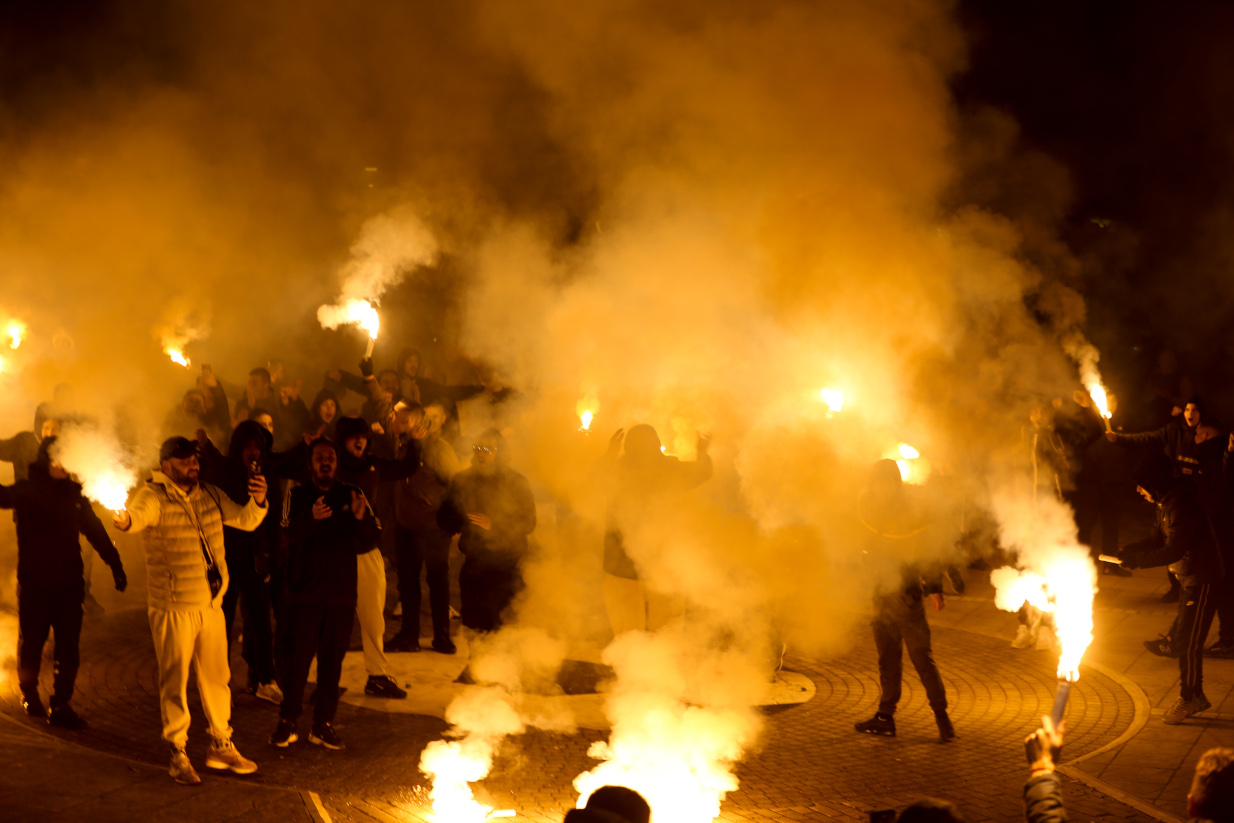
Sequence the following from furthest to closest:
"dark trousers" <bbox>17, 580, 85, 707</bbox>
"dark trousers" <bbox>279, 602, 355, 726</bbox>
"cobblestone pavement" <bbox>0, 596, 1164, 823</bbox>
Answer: "dark trousers" <bbox>17, 580, 85, 707</bbox> < "dark trousers" <bbox>279, 602, 355, 726</bbox> < "cobblestone pavement" <bbox>0, 596, 1164, 823</bbox>

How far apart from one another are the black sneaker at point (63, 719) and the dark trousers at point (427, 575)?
241 cm

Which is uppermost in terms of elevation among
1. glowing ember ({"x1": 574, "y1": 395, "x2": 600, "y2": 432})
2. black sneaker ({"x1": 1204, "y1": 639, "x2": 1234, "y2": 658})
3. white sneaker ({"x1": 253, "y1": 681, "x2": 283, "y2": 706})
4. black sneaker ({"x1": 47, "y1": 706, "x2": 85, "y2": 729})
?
glowing ember ({"x1": 574, "y1": 395, "x2": 600, "y2": 432})

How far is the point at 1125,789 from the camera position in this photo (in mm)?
5164

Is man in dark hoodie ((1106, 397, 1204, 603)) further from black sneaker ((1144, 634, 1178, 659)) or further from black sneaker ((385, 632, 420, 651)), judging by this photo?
black sneaker ((385, 632, 420, 651))

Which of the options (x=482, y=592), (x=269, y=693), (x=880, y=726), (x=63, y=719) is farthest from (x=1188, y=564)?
(x=63, y=719)

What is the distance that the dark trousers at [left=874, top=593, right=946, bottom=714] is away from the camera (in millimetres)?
5969

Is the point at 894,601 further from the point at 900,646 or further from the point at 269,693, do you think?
the point at 269,693

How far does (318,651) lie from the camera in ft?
18.3

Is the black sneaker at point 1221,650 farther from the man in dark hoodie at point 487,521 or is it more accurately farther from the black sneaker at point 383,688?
the black sneaker at point 383,688

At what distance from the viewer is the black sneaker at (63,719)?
218 inches

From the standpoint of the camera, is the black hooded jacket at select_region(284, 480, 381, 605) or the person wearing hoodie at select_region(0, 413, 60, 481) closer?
the black hooded jacket at select_region(284, 480, 381, 605)

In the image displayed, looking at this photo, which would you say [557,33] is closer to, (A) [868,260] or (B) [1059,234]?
(A) [868,260]

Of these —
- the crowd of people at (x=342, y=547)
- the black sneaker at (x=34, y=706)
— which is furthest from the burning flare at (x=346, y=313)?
the black sneaker at (x=34, y=706)

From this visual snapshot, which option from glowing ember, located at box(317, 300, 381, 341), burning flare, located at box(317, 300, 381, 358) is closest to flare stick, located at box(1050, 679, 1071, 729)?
burning flare, located at box(317, 300, 381, 358)
